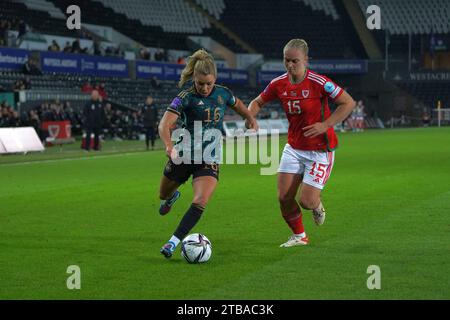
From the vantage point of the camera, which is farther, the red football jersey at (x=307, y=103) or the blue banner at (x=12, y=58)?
the blue banner at (x=12, y=58)

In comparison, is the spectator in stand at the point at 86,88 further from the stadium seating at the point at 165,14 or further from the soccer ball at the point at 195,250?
the soccer ball at the point at 195,250

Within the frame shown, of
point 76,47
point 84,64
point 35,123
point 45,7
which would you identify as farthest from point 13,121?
point 45,7

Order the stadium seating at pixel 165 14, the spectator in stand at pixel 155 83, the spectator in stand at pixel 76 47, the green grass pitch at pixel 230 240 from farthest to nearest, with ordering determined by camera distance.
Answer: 1. the stadium seating at pixel 165 14
2. the spectator in stand at pixel 155 83
3. the spectator in stand at pixel 76 47
4. the green grass pitch at pixel 230 240

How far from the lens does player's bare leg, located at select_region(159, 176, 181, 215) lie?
11000 millimetres

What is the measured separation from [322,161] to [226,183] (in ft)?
32.0

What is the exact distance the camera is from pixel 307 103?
1064 cm

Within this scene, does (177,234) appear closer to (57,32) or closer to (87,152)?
(87,152)

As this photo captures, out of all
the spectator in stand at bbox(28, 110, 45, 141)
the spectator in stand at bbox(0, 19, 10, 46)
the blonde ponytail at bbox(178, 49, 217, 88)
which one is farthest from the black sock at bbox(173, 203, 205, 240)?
the spectator in stand at bbox(0, 19, 10, 46)

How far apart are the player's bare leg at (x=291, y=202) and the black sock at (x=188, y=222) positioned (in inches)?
50.9

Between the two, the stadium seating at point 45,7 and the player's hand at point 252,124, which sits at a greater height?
the stadium seating at point 45,7

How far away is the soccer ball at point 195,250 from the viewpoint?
9.59 metres

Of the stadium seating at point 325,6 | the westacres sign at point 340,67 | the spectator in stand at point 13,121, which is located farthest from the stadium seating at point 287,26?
the spectator in stand at point 13,121

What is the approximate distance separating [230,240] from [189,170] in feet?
4.42
